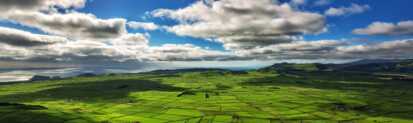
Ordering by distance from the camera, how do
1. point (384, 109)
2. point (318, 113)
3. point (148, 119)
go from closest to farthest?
1. point (148, 119)
2. point (318, 113)
3. point (384, 109)

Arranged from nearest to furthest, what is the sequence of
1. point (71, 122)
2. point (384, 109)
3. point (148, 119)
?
1. point (71, 122)
2. point (148, 119)
3. point (384, 109)

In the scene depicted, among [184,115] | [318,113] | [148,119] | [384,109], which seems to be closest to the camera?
[148,119]

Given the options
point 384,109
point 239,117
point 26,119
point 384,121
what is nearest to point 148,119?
point 239,117

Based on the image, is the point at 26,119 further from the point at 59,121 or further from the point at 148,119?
the point at 148,119

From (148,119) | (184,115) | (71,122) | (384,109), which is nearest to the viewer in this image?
(71,122)

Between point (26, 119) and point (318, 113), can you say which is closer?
point (26, 119)

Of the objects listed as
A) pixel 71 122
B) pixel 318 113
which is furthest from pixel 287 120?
pixel 71 122

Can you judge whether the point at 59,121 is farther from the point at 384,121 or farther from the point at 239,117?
the point at 384,121

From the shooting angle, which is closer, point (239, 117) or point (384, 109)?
point (239, 117)
